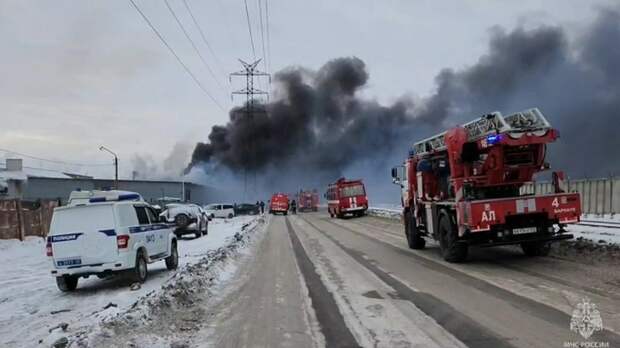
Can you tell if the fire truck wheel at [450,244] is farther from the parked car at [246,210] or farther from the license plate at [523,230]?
the parked car at [246,210]

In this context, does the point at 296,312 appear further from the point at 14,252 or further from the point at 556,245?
the point at 14,252

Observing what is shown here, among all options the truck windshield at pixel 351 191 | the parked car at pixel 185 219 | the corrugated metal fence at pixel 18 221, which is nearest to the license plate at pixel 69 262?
the corrugated metal fence at pixel 18 221

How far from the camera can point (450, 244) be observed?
13297 millimetres

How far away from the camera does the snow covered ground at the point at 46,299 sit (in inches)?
318

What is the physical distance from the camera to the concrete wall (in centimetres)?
6494

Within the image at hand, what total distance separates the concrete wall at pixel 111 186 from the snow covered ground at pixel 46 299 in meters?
34.9

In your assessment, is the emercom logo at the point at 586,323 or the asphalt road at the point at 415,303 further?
the asphalt road at the point at 415,303

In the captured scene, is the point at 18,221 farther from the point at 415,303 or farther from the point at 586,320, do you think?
the point at 586,320

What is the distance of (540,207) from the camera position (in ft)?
40.0

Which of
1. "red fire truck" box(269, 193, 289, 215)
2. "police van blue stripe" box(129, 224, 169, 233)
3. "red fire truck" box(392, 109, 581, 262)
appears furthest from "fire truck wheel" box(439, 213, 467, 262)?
"red fire truck" box(269, 193, 289, 215)

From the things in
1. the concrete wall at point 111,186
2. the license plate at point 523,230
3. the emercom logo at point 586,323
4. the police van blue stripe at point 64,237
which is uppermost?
the concrete wall at point 111,186

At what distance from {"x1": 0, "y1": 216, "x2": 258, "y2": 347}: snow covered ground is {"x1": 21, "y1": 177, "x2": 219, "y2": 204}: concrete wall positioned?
34.9m

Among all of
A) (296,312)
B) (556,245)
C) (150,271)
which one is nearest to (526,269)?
(556,245)

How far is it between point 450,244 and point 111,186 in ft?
199
